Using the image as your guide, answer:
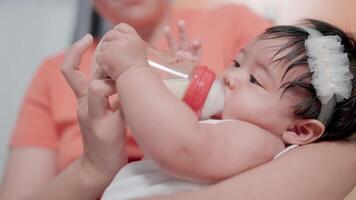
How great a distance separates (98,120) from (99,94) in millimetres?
58

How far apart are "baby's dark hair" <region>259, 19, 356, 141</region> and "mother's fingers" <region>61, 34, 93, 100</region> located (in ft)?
0.97

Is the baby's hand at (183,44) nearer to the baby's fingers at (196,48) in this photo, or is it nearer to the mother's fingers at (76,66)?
the baby's fingers at (196,48)

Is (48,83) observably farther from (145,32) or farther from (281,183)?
(281,183)

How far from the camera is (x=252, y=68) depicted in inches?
33.6

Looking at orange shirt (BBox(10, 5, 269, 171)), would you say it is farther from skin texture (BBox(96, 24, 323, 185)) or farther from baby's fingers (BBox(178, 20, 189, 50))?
skin texture (BBox(96, 24, 323, 185))

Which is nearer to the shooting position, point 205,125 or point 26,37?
point 205,125

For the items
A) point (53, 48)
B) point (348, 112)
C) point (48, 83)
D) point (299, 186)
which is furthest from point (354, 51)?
point (53, 48)

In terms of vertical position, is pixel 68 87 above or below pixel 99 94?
below

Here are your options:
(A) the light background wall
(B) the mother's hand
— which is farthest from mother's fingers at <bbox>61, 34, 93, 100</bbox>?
(A) the light background wall

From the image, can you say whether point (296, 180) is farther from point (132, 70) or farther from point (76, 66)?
point (76, 66)

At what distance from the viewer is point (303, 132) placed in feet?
2.71

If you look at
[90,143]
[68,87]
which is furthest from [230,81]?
[68,87]

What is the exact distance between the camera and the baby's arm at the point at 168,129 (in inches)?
27.3

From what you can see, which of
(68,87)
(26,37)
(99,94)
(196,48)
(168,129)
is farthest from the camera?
(26,37)
